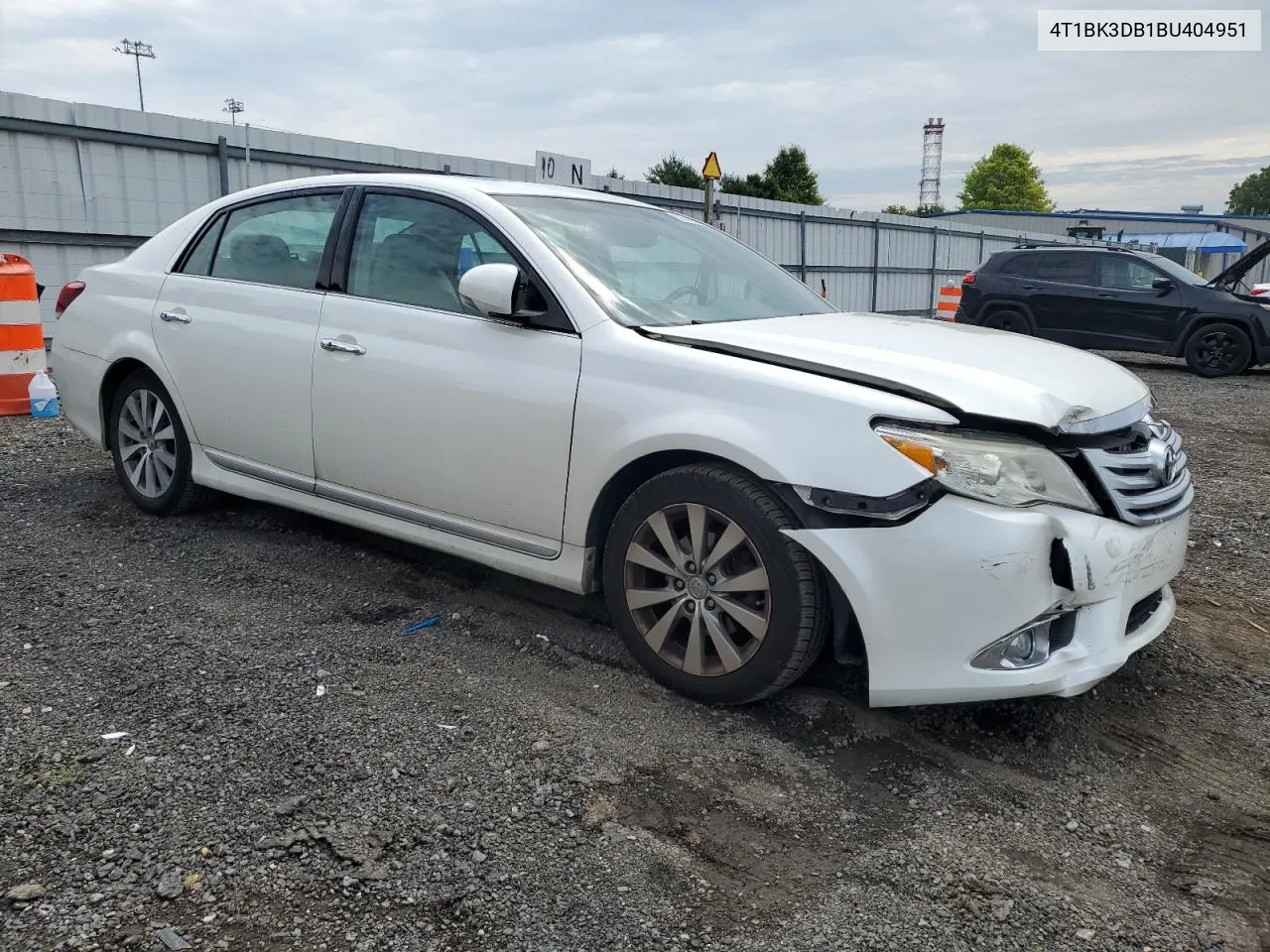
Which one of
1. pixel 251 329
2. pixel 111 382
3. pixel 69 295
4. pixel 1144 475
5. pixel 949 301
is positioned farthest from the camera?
pixel 949 301

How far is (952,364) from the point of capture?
308cm

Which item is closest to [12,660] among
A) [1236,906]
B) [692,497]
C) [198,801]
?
[198,801]

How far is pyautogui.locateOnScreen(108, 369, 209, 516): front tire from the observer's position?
4.86 metres

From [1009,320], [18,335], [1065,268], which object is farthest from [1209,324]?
[18,335]

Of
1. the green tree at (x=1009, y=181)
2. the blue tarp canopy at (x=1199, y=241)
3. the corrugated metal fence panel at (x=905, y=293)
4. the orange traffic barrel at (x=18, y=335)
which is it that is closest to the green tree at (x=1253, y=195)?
the green tree at (x=1009, y=181)

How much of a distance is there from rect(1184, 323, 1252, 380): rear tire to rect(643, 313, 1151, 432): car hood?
11337 millimetres

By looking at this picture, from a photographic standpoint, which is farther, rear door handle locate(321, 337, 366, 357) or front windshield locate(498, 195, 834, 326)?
rear door handle locate(321, 337, 366, 357)

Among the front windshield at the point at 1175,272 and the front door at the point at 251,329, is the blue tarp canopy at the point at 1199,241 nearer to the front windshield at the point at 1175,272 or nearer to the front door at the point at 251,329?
the front windshield at the point at 1175,272

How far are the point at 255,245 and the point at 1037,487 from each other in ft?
11.4

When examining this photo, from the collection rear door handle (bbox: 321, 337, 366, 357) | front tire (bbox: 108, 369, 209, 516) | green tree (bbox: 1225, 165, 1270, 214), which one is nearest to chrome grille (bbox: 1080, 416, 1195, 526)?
rear door handle (bbox: 321, 337, 366, 357)

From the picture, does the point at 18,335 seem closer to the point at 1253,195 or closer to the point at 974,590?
the point at 974,590

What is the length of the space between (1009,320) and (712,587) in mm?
13024

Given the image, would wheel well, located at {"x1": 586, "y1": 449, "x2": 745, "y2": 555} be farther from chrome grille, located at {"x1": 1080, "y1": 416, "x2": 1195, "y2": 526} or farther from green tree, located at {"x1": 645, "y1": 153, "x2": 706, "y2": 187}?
green tree, located at {"x1": 645, "y1": 153, "x2": 706, "y2": 187}

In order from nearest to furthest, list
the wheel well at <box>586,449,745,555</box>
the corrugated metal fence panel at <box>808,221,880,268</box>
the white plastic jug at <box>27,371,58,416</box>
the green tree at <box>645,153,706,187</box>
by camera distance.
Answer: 1. the wheel well at <box>586,449,745,555</box>
2. the white plastic jug at <box>27,371,58,416</box>
3. the corrugated metal fence panel at <box>808,221,880,268</box>
4. the green tree at <box>645,153,706,187</box>
